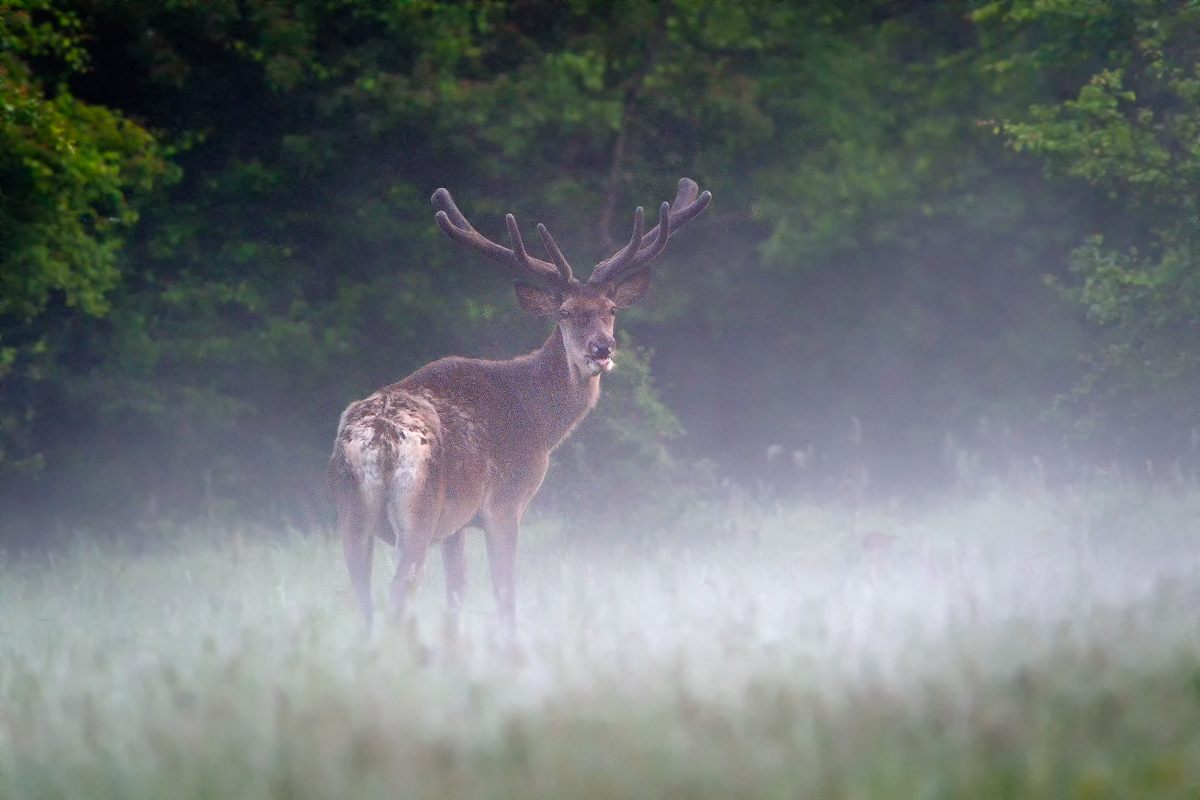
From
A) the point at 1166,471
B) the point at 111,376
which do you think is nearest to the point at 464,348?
the point at 111,376

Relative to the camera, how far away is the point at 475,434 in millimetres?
7477

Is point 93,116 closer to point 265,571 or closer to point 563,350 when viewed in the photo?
point 265,571

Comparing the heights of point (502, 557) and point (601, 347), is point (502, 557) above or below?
below

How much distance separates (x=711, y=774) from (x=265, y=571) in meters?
6.52

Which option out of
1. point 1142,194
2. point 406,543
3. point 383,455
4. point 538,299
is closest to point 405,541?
point 406,543

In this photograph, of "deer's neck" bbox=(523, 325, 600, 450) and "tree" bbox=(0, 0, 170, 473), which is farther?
"tree" bbox=(0, 0, 170, 473)

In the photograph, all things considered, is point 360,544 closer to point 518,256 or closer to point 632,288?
point 518,256

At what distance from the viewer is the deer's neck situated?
818 cm

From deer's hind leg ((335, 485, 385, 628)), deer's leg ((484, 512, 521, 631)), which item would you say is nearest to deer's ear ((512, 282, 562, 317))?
deer's leg ((484, 512, 521, 631))

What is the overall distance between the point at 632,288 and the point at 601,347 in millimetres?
992

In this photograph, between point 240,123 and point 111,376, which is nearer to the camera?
point 111,376

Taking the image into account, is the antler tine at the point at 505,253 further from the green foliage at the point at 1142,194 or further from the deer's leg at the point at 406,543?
the green foliage at the point at 1142,194

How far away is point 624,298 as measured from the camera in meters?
8.67

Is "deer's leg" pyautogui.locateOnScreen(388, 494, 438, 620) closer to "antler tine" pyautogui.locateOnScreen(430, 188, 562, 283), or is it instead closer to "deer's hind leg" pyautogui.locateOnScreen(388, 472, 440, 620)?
"deer's hind leg" pyautogui.locateOnScreen(388, 472, 440, 620)
